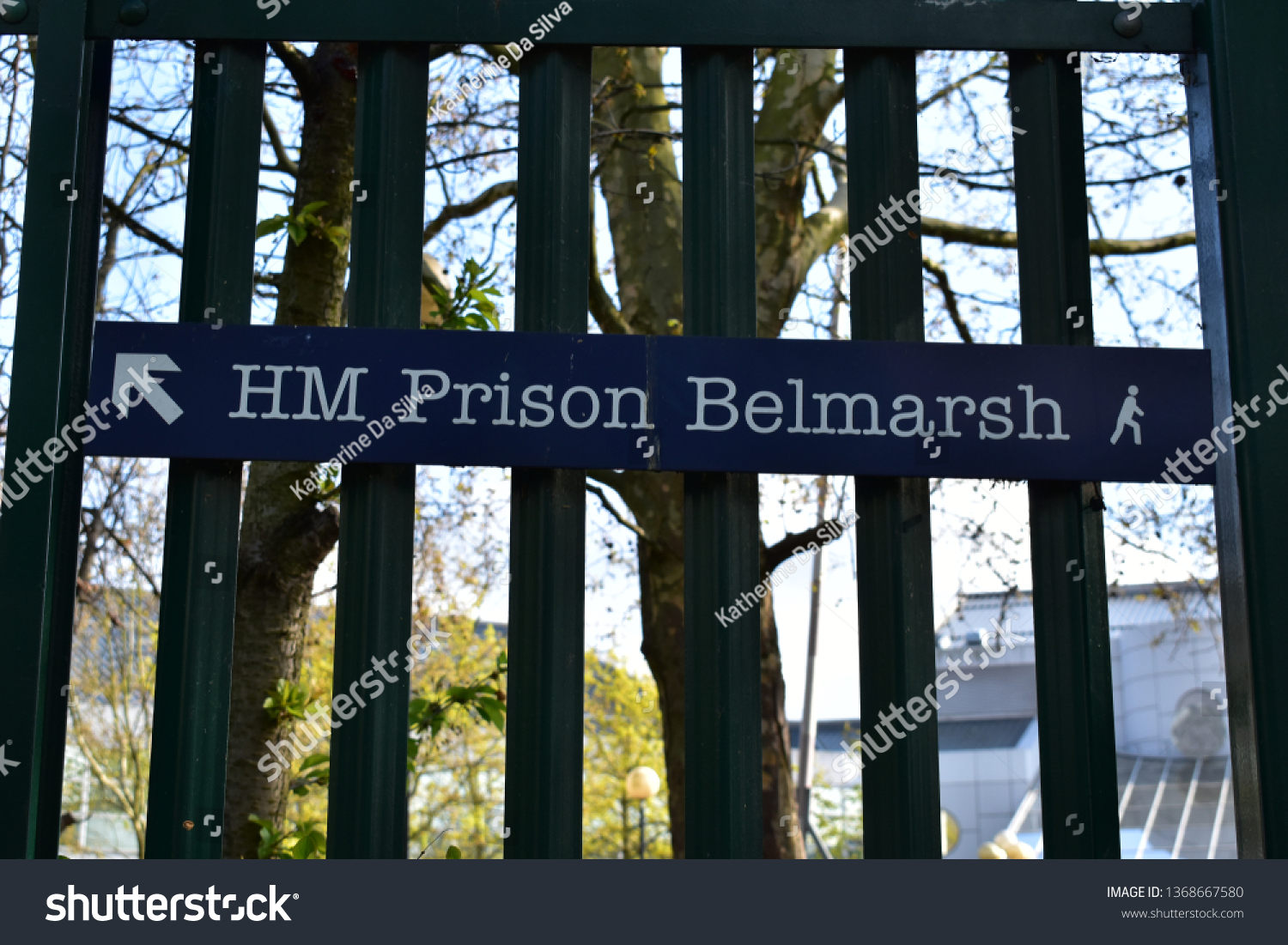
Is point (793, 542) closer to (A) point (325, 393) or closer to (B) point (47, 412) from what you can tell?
(A) point (325, 393)

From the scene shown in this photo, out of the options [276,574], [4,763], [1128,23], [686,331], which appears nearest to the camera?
[4,763]

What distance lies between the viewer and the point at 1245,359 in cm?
325

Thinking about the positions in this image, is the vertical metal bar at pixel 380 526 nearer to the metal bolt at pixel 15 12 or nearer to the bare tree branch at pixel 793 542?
the metal bolt at pixel 15 12

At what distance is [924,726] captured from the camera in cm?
317

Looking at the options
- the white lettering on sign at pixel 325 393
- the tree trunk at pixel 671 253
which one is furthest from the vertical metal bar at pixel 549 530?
the tree trunk at pixel 671 253

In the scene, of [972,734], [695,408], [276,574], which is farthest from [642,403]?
[972,734]

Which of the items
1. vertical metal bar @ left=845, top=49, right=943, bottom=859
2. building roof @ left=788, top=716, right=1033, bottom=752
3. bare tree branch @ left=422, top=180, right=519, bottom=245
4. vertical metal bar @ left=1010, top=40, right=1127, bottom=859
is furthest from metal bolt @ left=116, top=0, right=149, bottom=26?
building roof @ left=788, top=716, right=1033, bottom=752

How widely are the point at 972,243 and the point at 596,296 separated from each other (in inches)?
117

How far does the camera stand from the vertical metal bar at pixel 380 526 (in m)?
3.11

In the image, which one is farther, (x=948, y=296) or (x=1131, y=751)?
(x=1131, y=751)

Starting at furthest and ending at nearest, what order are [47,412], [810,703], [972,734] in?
[972,734], [810,703], [47,412]

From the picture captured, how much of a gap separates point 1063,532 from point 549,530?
129cm
